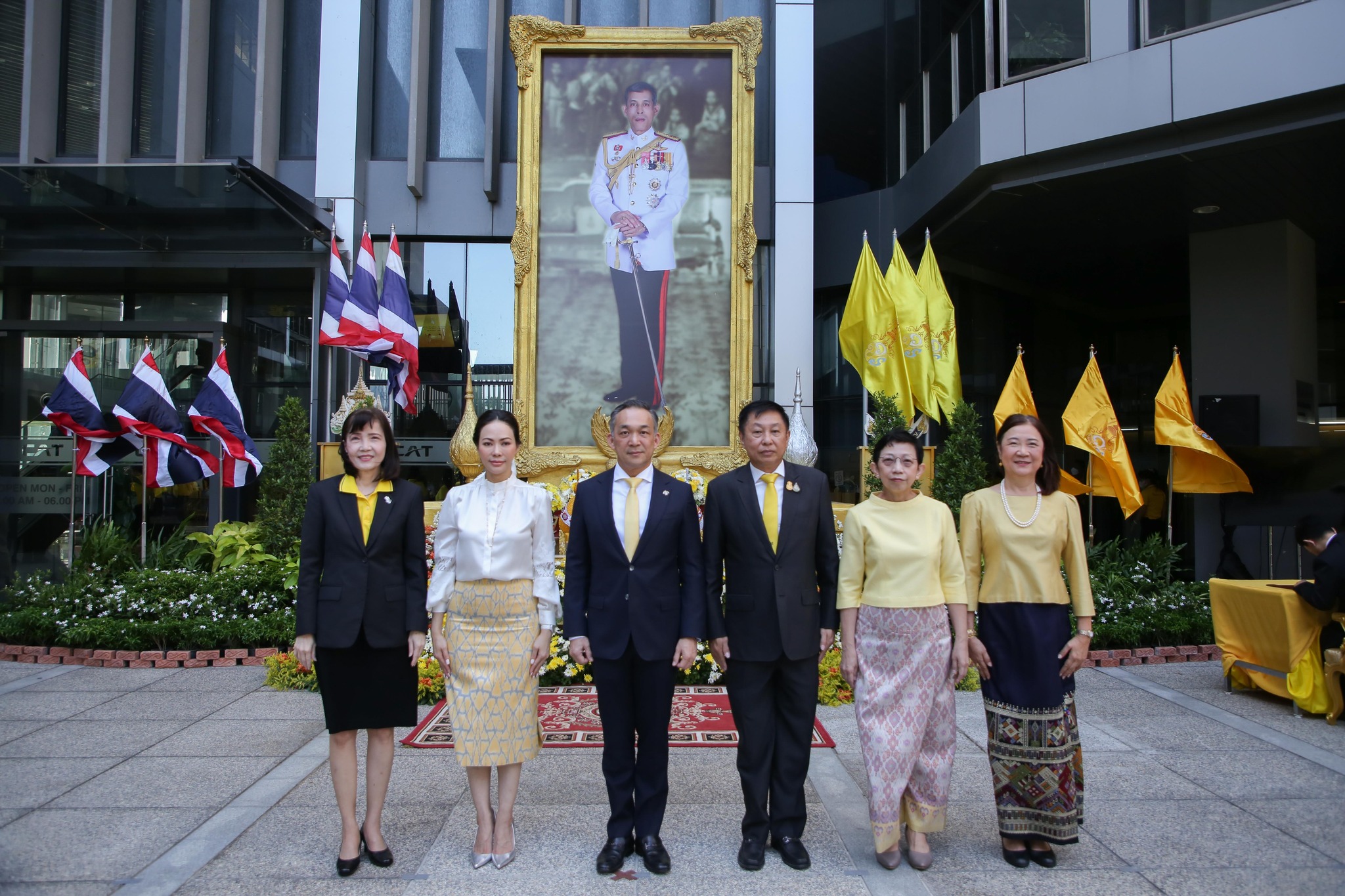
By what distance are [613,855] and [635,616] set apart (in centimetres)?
98

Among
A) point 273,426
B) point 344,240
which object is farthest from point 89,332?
point 344,240

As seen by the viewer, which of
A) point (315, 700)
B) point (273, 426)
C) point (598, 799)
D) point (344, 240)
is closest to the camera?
point (598, 799)

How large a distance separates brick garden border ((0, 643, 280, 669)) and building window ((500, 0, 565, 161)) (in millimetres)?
7697

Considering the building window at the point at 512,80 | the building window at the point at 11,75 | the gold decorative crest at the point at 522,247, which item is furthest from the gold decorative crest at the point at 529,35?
the building window at the point at 11,75

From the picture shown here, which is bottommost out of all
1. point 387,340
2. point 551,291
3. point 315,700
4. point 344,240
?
point 315,700

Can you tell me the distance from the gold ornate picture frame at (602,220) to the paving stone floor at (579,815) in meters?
4.82

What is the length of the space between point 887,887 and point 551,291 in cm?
852

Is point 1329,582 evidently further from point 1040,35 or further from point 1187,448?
point 1040,35

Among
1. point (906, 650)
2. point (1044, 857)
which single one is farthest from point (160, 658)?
point (1044, 857)

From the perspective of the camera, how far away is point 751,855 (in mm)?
3566

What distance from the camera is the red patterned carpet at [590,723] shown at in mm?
5320

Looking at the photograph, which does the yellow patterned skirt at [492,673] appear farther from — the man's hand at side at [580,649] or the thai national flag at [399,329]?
the thai national flag at [399,329]

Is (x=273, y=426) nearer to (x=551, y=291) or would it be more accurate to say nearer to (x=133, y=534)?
(x=133, y=534)

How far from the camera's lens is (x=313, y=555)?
3.65 meters
